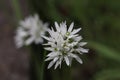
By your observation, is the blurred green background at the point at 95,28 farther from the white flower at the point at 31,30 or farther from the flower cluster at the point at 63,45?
the flower cluster at the point at 63,45

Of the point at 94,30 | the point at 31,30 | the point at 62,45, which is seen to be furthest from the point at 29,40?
the point at 62,45

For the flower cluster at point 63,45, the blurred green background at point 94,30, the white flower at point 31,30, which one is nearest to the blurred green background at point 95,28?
the blurred green background at point 94,30

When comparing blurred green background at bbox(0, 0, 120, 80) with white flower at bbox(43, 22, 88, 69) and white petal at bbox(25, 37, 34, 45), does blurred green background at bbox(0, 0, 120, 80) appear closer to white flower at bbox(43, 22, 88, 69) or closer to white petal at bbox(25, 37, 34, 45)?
white petal at bbox(25, 37, 34, 45)

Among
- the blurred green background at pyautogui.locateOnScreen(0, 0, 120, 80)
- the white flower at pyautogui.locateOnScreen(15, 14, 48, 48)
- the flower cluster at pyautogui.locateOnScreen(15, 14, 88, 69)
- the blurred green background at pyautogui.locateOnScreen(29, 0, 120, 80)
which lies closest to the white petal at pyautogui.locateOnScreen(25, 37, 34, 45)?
the white flower at pyautogui.locateOnScreen(15, 14, 48, 48)

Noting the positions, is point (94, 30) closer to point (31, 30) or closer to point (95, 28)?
point (95, 28)

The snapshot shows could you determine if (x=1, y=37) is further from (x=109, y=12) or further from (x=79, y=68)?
(x=109, y=12)

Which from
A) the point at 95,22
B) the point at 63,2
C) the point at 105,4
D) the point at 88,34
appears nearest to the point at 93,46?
the point at 88,34
